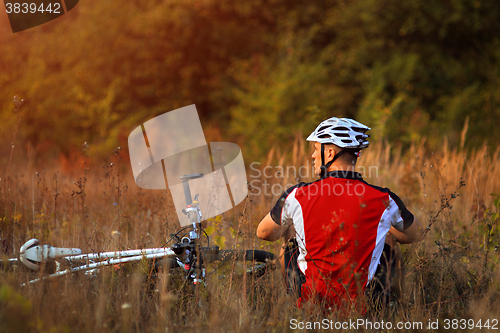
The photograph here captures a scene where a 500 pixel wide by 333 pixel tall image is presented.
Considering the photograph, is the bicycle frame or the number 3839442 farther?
the number 3839442

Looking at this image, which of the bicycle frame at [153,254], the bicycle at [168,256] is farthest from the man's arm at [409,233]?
the bicycle frame at [153,254]

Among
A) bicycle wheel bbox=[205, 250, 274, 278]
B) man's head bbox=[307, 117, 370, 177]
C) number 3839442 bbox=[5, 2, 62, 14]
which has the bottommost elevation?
bicycle wheel bbox=[205, 250, 274, 278]

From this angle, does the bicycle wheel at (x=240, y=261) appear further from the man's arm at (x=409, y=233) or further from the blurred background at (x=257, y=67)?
the blurred background at (x=257, y=67)

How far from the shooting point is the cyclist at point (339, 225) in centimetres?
266

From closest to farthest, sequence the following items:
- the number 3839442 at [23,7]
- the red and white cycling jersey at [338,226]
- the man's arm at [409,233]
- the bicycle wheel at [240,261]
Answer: the red and white cycling jersey at [338,226] < the man's arm at [409,233] < the bicycle wheel at [240,261] < the number 3839442 at [23,7]

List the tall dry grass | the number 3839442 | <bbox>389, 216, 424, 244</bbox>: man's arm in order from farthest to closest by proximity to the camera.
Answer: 1. the number 3839442
2. <bbox>389, 216, 424, 244</bbox>: man's arm
3. the tall dry grass

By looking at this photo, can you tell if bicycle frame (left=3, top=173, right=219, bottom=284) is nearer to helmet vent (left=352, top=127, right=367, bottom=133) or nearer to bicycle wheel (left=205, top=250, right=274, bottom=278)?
bicycle wheel (left=205, top=250, right=274, bottom=278)

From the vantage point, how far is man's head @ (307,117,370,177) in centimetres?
291

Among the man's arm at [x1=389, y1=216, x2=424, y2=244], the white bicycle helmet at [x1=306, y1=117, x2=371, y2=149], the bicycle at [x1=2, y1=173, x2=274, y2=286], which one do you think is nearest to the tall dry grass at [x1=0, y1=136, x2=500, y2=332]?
the bicycle at [x1=2, y1=173, x2=274, y2=286]

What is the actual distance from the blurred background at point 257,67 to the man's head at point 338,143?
8900 mm

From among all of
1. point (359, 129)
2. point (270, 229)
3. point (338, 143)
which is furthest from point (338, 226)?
point (359, 129)

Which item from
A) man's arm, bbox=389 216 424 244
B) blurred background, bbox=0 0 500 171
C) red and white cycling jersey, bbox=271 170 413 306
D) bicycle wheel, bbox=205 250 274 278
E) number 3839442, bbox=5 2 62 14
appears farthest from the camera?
blurred background, bbox=0 0 500 171

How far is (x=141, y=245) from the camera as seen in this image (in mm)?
3859

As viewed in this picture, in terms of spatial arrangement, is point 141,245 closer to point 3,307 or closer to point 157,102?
point 3,307
